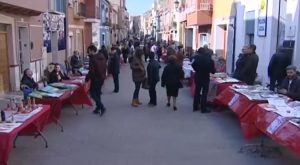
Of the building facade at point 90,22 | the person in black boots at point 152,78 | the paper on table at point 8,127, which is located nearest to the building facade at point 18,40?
the person in black boots at point 152,78

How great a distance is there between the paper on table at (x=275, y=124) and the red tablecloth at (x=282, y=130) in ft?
0.14

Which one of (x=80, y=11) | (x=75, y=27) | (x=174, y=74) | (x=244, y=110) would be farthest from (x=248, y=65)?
(x=80, y=11)

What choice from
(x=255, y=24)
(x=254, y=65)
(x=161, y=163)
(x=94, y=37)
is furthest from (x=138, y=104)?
(x=94, y=37)

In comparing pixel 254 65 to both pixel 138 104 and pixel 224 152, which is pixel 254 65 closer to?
pixel 138 104

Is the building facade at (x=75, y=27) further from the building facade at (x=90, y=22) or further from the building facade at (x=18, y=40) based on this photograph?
the building facade at (x=18, y=40)

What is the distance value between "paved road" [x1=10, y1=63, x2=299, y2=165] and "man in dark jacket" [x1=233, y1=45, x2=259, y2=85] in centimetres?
132

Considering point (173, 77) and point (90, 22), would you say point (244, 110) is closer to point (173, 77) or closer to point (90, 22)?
point (173, 77)

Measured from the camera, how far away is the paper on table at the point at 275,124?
6.59 meters

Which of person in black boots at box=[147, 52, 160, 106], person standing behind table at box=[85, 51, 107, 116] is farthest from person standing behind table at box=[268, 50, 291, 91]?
person standing behind table at box=[85, 51, 107, 116]

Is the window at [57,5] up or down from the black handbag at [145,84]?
up

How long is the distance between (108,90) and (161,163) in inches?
378

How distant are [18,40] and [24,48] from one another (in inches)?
40.3

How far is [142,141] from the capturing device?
8.45m

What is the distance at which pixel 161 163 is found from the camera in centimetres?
701
